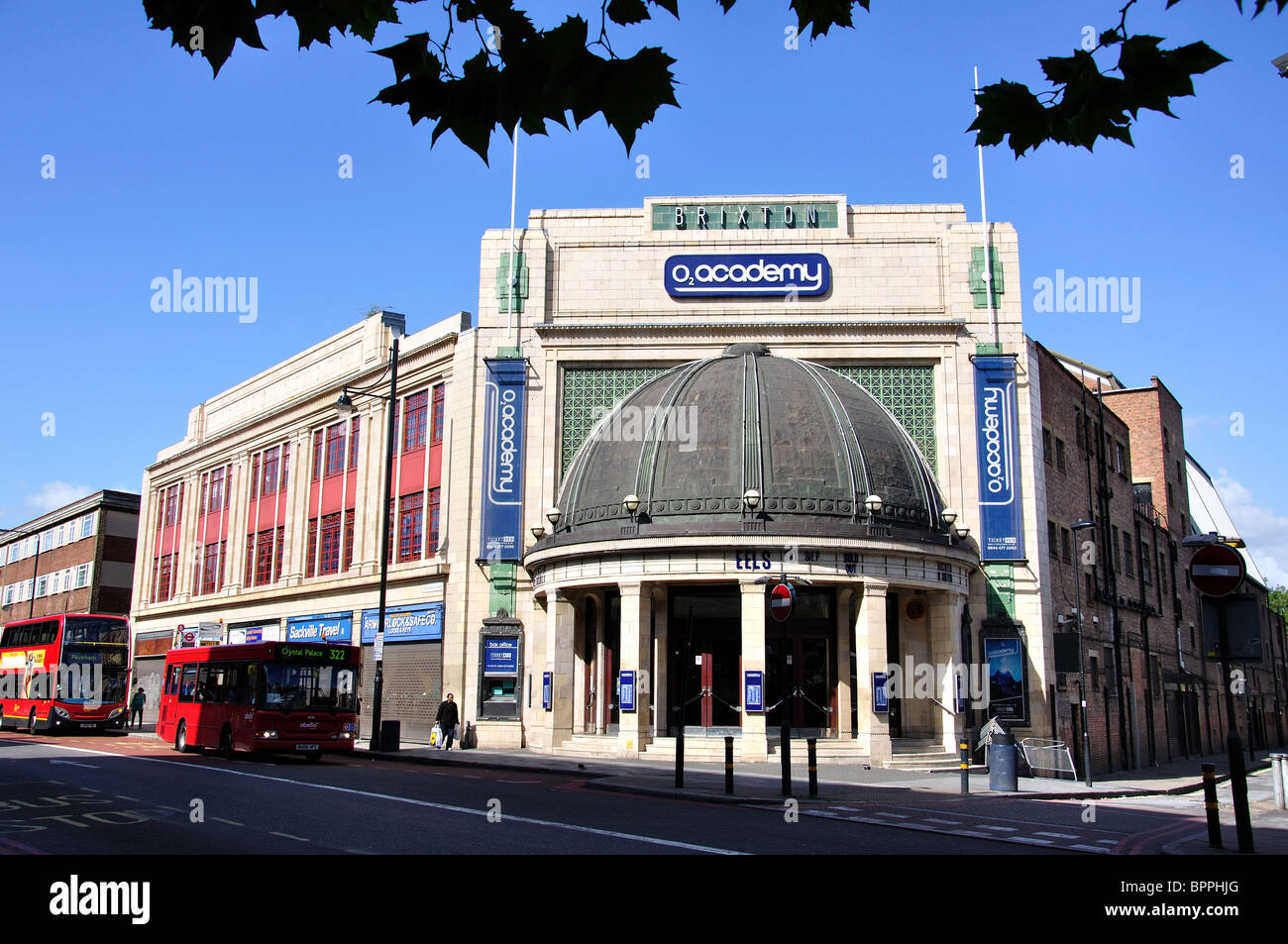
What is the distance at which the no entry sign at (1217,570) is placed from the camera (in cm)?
1301

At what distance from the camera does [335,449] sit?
48000mm

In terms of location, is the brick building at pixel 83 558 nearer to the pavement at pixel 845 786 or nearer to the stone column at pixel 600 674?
the pavement at pixel 845 786

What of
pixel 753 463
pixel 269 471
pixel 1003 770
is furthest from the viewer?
pixel 269 471

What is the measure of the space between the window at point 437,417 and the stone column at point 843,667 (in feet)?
58.8

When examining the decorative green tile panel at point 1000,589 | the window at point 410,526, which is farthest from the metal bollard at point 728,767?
the window at point 410,526

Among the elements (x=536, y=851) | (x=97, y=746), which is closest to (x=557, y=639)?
(x=97, y=746)

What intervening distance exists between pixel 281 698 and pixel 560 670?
9191 millimetres

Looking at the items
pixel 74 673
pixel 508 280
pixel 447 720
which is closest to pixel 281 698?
pixel 447 720

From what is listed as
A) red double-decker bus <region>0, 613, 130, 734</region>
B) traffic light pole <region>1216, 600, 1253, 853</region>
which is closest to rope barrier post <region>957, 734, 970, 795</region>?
traffic light pole <region>1216, 600, 1253, 853</region>

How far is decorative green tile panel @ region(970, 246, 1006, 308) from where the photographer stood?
1455 inches

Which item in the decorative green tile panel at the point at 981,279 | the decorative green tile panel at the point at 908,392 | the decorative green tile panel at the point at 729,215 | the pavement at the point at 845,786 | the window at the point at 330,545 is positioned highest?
the decorative green tile panel at the point at 729,215

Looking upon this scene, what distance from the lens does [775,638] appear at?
3067cm

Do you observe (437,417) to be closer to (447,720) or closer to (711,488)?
(447,720)

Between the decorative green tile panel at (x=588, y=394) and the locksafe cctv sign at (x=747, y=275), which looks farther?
the decorative green tile panel at (x=588, y=394)
